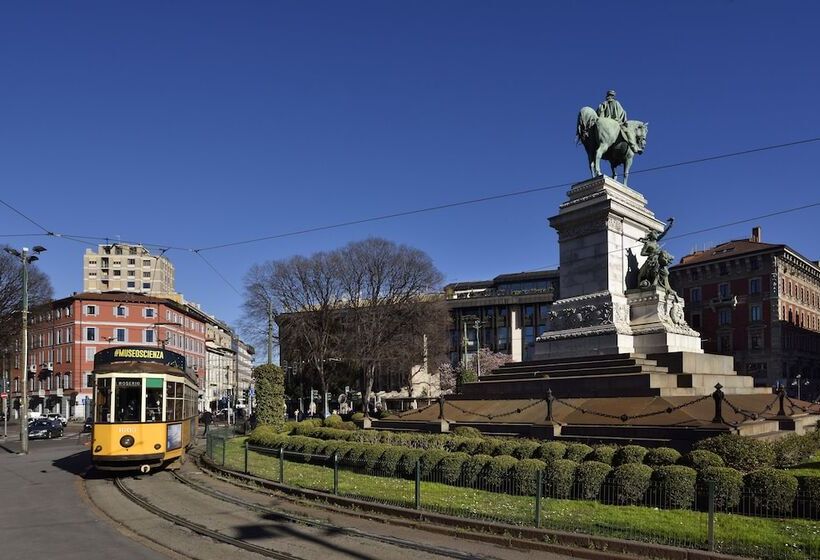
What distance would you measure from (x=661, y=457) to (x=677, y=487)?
6.18 ft

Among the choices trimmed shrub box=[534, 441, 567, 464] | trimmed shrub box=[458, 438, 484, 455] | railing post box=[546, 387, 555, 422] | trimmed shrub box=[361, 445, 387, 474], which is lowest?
trimmed shrub box=[361, 445, 387, 474]

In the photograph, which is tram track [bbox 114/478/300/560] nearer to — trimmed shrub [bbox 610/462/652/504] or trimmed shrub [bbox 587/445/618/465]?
trimmed shrub [bbox 610/462/652/504]

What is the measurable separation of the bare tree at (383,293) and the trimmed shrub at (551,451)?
43.1 meters

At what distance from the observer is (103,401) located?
19.7 m

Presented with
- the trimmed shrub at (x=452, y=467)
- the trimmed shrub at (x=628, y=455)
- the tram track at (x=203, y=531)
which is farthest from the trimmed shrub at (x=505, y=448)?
the tram track at (x=203, y=531)

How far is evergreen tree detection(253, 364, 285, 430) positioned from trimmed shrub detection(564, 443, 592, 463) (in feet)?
76.5

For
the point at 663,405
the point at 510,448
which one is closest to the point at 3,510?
the point at 510,448

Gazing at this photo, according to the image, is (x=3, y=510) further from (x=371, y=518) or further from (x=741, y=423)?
(x=741, y=423)

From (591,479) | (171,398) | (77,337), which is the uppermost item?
(77,337)

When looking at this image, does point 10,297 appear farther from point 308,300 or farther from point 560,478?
point 560,478

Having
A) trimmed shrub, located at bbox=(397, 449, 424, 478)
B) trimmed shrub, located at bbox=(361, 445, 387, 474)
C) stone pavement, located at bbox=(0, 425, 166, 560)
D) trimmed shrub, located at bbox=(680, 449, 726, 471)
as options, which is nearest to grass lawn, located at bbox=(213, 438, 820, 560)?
trimmed shrub, located at bbox=(397, 449, 424, 478)

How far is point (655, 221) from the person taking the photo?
29.9 meters

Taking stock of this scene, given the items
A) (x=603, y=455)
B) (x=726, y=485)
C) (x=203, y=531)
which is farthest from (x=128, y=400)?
(x=726, y=485)

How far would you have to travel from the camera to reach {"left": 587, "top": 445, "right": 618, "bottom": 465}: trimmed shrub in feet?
48.7
